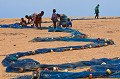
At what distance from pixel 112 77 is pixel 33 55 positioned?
18.2ft

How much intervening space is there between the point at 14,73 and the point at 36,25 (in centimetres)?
1837

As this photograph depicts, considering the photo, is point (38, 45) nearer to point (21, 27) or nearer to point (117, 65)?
point (117, 65)

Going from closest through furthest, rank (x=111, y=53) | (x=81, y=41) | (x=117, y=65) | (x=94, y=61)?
(x=117, y=65), (x=94, y=61), (x=111, y=53), (x=81, y=41)

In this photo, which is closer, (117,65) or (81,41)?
(117,65)

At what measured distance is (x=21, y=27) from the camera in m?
30.6

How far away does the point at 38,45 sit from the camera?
17.9m

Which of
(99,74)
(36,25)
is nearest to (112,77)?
(99,74)

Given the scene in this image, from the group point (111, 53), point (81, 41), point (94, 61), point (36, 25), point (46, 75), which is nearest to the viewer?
point (46, 75)

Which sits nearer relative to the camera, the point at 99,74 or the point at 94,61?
the point at 99,74

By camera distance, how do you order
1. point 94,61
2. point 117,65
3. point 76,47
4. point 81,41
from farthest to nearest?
point 81,41 < point 76,47 < point 94,61 < point 117,65

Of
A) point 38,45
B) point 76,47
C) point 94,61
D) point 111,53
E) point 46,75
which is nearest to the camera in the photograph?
point 46,75

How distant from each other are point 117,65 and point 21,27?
66.9 ft

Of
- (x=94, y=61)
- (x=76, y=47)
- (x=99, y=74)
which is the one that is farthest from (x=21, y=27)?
(x=99, y=74)

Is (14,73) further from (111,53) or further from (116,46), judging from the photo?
(116,46)
